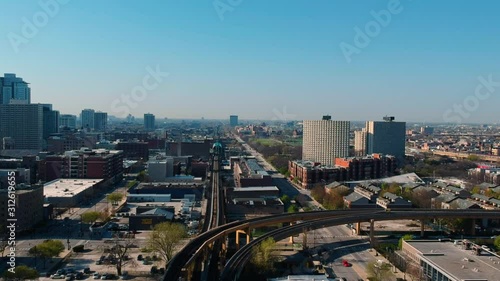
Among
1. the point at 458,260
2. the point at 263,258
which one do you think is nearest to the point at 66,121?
the point at 263,258

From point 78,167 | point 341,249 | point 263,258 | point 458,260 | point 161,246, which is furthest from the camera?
point 78,167

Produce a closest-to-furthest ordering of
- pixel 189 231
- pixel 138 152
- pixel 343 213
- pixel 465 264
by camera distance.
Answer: pixel 465 264 → pixel 189 231 → pixel 343 213 → pixel 138 152

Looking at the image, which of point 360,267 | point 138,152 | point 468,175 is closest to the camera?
point 360,267

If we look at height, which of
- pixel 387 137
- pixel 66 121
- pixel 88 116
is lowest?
pixel 387 137

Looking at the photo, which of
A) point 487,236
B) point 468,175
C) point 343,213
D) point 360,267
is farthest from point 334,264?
point 468,175

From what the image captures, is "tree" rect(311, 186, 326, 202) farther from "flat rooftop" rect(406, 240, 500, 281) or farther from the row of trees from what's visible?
the row of trees

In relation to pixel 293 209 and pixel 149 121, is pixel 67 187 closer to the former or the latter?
pixel 293 209

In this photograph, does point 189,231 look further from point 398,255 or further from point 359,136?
point 359,136

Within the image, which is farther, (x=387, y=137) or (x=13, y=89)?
(x=13, y=89)
